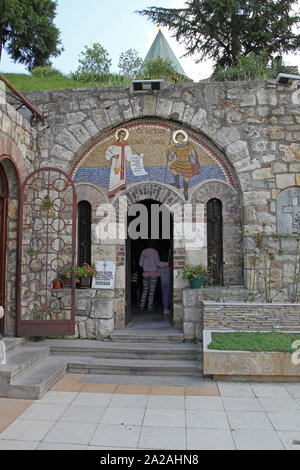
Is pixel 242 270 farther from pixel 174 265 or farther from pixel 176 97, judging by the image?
pixel 176 97

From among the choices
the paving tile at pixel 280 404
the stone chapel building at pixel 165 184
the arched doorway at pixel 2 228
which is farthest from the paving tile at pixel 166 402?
the arched doorway at pixel 2 228

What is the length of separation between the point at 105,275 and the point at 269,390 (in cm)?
316

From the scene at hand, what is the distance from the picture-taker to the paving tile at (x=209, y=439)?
3.13m

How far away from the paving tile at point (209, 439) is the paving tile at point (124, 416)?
56 cm

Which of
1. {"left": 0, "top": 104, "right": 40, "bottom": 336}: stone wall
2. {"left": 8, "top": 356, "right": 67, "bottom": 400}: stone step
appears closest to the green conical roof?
{"left": 0, "top": 104, "right": 40, "bottom": 336}: stone wall

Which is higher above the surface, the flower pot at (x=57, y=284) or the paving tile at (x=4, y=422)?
the flower pot at (x=57, y=284)

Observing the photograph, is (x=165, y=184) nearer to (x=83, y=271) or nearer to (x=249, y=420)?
(x=83, y=271)

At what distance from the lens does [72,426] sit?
11.6 feet

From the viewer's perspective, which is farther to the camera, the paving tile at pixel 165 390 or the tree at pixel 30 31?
the tree at pixel 30 31

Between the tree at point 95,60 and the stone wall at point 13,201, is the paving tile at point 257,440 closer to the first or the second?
the stone wall at point 13,201

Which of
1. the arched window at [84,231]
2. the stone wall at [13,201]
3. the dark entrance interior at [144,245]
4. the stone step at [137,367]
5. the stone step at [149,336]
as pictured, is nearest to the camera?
the stone step at [137,367]

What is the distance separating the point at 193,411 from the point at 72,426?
4.13ft

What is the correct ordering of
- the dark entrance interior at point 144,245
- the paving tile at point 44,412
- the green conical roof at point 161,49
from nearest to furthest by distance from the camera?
the paving tile at point 44,412 → the dark entrance interior at point 144,245 → the green conical roof at point 161,49
